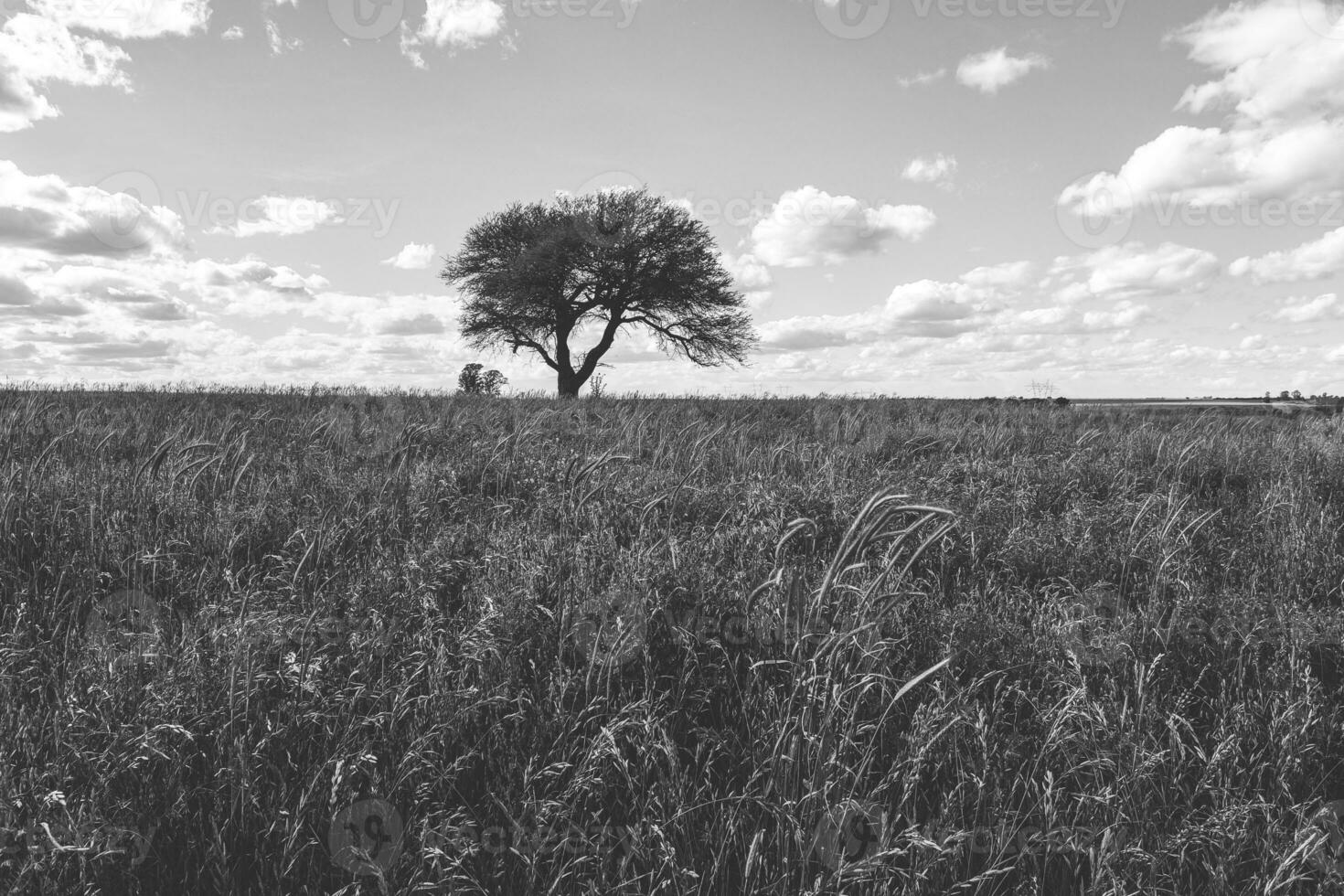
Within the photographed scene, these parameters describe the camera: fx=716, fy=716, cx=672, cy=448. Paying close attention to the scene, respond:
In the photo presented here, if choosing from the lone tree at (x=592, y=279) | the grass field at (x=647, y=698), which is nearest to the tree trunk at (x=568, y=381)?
the lone tree at (x=592, y=279)

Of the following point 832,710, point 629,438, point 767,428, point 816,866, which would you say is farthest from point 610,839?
point 767,428

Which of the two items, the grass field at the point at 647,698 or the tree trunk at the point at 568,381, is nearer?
the grass field at the point at 647,698

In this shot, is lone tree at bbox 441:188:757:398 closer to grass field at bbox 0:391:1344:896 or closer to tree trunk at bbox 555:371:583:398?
tree trunk at bbox 555:371:583:398

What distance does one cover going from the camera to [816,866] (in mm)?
1916

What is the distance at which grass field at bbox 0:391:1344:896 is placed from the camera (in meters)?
1.88

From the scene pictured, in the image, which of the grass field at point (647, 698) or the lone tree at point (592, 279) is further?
the lone tree at point (592, 279)

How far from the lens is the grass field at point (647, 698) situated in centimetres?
188

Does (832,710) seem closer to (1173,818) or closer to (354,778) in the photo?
(1173,818)

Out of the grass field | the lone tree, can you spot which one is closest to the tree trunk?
the lone tree

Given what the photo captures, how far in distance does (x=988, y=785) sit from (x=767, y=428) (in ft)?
21.8

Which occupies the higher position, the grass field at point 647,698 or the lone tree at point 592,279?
the lone tree at point 592,279

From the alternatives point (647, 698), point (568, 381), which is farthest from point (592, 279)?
point (647, 698)

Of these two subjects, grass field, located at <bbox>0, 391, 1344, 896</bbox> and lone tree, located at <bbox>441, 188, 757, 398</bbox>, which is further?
lone tree, located at <bbox>441, 188, 757, 398</bbox>

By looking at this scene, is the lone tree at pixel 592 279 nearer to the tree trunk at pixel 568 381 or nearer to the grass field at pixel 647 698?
the tree trunk at pixel 568 381
